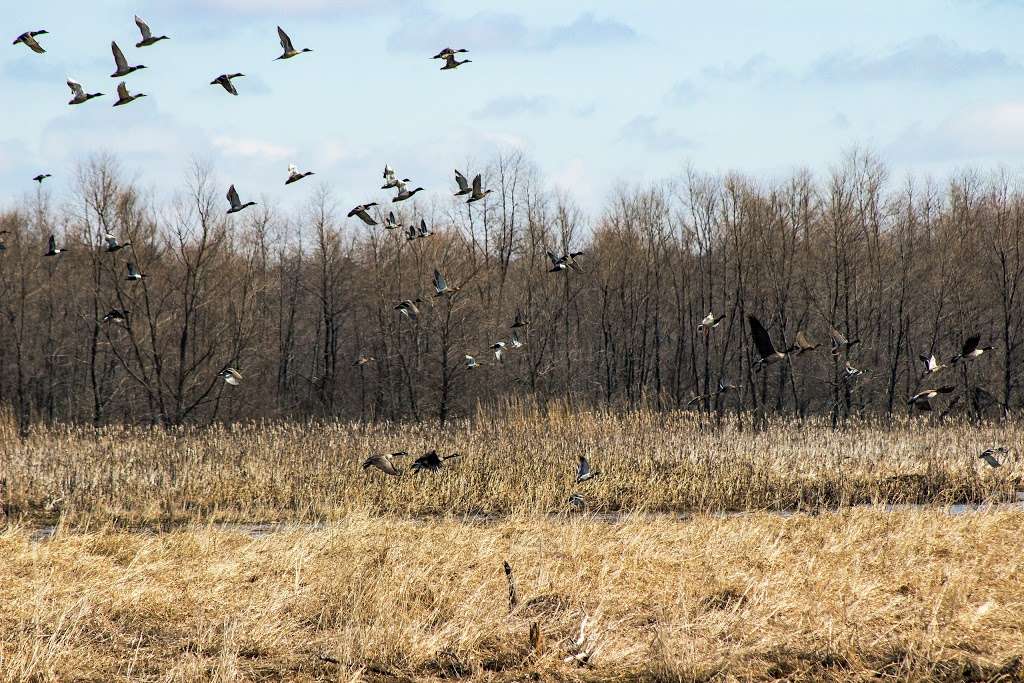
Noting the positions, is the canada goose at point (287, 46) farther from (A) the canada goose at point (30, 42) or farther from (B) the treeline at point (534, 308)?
(B) the treeline at point (534, 308)

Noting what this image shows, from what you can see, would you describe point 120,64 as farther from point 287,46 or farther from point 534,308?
point 534,308

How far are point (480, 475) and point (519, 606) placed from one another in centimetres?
753

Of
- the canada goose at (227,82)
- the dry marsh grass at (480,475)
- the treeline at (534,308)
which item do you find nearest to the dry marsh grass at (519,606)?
the dry marsh grass at (480,475)

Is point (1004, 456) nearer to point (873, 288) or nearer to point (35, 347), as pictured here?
point (873, 288)

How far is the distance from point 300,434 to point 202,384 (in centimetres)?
1976

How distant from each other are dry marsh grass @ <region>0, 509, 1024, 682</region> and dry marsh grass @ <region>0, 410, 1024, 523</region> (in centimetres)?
219

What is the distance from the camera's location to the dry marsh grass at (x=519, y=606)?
254 inches

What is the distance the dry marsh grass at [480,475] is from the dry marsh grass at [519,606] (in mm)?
2188

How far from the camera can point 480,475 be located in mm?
Answer: 15008

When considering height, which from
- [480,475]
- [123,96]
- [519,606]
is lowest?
[519,606]

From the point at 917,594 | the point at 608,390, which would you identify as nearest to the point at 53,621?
the point at 917,594

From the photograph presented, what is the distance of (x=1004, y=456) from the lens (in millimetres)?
15750

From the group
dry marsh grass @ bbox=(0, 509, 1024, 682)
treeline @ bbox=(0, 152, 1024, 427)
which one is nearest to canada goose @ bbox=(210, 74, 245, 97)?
dry marsh grass @ bbox=(0, 509, 1024, 682)

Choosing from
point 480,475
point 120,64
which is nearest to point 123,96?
point 120,64
